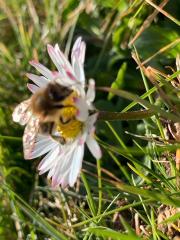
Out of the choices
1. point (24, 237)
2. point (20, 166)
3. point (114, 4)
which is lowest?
point (24, 237)

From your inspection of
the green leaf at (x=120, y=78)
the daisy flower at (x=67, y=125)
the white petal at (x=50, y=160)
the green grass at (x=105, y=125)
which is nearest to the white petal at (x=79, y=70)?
the daisy flower at (x=67, y=125)

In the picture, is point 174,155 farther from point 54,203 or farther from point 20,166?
point 20,166

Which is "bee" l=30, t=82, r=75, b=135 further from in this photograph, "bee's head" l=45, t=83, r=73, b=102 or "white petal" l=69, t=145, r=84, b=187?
"white petal" l=69, t=145, r=84, b=187

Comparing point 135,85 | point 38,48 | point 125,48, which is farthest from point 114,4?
point 38,48

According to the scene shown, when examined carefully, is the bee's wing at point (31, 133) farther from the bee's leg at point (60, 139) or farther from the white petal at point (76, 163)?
the white petal at point (76, 163)

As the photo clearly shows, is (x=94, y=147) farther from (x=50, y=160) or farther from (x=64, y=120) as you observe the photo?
(x=50, y=160)

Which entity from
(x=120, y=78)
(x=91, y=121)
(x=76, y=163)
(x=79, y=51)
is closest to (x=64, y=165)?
(x=76, y=163)

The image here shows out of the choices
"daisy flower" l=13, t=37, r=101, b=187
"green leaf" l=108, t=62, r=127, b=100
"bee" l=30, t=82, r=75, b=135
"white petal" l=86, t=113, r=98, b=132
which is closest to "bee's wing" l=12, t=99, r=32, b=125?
"daisy flower" l=13, t=37, r=101, b=187
